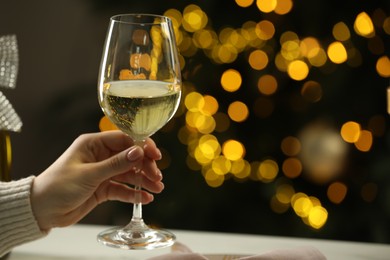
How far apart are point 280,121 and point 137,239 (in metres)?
1.26

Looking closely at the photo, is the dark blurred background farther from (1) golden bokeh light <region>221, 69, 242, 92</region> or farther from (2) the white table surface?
(2) the white table surface

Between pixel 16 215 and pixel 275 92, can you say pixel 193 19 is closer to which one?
pixel 275 92

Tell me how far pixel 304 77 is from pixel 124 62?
50.3 inches

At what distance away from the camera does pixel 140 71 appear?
0.99 metres

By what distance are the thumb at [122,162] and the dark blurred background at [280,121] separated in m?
1.10

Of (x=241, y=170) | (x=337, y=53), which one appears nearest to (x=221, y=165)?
(x=241, y=170)

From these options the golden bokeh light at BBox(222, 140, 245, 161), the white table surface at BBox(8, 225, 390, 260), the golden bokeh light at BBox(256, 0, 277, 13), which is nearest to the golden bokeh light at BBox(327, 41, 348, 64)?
the golden bokeh light at BBox(256, 0, 277, 13)

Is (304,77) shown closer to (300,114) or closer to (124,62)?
(300,114)

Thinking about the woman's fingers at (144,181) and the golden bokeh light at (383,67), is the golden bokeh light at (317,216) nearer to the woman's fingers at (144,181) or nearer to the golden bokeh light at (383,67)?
the golden bokeh light at (383,67)

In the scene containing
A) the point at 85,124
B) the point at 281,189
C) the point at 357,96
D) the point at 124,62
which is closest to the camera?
the point at 124,62

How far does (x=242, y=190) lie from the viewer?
2.30 m

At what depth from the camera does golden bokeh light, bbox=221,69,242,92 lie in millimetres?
2172

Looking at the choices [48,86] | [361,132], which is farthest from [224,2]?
[48,86]

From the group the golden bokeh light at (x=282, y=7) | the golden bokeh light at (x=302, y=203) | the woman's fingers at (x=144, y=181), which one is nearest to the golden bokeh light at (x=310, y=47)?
the golden bokeh light at (x=282, y=7)
